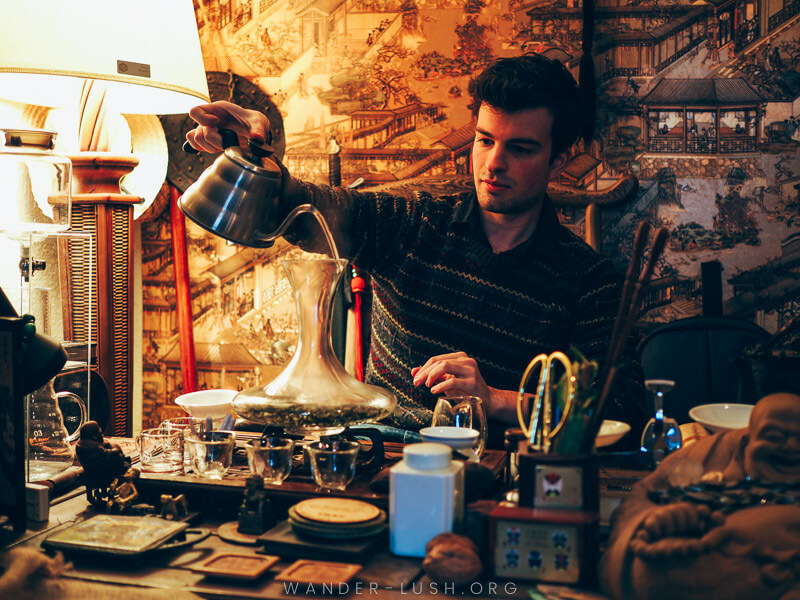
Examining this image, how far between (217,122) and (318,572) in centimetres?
92

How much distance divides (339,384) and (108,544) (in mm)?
420

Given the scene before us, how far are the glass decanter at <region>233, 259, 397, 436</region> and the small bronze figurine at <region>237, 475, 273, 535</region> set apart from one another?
0.15 metres

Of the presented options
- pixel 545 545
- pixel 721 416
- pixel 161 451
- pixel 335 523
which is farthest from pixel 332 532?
pixel 721 416

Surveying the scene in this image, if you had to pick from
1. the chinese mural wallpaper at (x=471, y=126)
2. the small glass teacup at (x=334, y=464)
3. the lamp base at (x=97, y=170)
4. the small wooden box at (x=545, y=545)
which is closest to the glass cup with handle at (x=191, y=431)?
the small glass teacup at (x=334, y=464)

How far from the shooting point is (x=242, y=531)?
1.02m

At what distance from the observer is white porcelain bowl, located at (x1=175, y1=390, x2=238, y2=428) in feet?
4.55

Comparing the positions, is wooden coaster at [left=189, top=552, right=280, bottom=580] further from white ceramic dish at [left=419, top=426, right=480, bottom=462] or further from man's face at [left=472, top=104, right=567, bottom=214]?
man's face at [left=472, top=104, right=567, bottom=214]

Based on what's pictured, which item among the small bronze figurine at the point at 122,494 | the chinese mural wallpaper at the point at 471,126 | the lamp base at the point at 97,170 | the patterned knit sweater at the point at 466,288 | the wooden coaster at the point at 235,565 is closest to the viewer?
the wooden coaster at the point at 235,565

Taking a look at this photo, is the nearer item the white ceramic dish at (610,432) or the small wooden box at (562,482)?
the small wooden box at (562,482)

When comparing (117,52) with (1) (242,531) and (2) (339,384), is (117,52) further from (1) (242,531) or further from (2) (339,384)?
(1) (242,531)

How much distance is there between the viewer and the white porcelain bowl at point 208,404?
1387 mm

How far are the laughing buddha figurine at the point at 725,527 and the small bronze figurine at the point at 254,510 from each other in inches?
17.6

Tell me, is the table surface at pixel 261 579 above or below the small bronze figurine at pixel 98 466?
below

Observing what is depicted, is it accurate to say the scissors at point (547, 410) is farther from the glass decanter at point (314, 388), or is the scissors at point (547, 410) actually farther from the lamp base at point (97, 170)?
the lamp base at point (97, 170)
